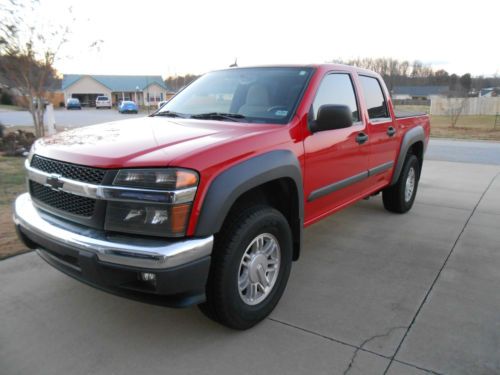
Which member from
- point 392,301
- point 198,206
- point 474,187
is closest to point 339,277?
point 392,301

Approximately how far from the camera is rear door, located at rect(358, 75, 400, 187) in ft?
14.6

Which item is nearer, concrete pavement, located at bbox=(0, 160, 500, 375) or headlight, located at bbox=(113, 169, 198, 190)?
headlight, located at bbox=(113, 169, 198, 190)

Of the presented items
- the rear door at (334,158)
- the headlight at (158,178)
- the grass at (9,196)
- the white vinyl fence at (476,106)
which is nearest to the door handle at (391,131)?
the rear door at (334,158)

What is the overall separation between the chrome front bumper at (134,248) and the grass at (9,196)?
6.61 feet

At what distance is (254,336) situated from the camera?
284 centimetres

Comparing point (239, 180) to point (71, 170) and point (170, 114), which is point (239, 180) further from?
point (170, 114)

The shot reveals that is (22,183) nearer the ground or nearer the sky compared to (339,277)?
nearer the sky

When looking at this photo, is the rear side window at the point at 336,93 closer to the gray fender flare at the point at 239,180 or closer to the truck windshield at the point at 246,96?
the truck windshield at the point at 246,96

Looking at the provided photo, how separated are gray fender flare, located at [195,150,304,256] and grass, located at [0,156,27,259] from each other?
2715mm

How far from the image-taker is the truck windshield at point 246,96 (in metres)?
3.44

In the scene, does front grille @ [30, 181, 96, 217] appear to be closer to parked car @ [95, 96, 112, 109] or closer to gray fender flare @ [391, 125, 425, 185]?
gray fender flare @ [391, 125, 425, 185]

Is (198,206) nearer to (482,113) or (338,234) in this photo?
(338,234)

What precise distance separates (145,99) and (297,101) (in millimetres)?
65546

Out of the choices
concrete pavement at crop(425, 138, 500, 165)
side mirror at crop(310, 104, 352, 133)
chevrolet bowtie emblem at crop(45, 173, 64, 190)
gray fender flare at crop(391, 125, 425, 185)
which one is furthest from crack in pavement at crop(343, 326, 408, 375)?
concrete pavement at crop(425, 138, 500, 165)
